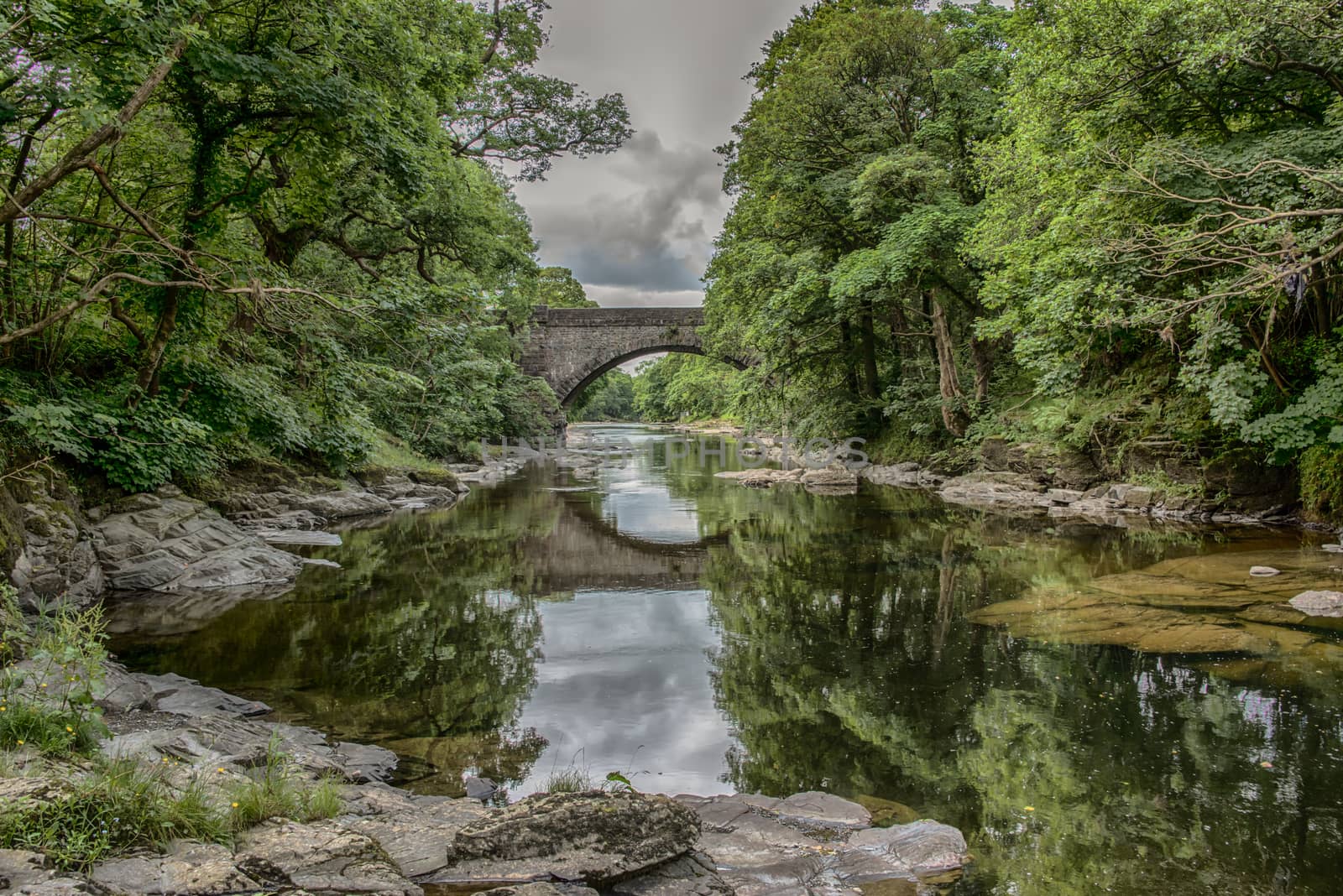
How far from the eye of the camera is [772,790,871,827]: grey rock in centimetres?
356

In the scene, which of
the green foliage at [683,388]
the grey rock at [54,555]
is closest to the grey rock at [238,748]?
the grey rock at [54,555]

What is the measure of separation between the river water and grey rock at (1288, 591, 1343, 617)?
60 centimetres

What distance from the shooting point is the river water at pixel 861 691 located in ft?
11.9

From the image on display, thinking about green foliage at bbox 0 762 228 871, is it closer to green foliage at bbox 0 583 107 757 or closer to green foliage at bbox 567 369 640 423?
green foliage at bbox 0 583 107 757

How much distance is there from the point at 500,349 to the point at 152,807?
79.6 feet

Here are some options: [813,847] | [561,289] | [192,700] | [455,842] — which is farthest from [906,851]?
[561,289]

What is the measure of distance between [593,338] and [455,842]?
30489 millimetres

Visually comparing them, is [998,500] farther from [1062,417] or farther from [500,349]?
[500,349]

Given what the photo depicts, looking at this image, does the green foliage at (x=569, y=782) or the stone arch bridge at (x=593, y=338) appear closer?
the green foliage at (x=569, y=782)

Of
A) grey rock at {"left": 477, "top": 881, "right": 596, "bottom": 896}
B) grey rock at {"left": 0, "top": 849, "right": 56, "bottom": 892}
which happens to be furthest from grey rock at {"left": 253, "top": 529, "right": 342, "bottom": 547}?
grey rock at {"left": 477, "top": 881, "right": 596, "bottom": 896}

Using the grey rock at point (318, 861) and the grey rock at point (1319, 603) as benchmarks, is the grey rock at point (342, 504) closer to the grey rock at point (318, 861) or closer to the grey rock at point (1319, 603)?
the grey rock at point (318, 861)

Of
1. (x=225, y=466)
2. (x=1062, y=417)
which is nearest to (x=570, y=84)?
(x=225, y=466)

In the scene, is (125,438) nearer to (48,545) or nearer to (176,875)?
(48,545)

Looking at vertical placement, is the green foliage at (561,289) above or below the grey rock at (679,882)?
above
